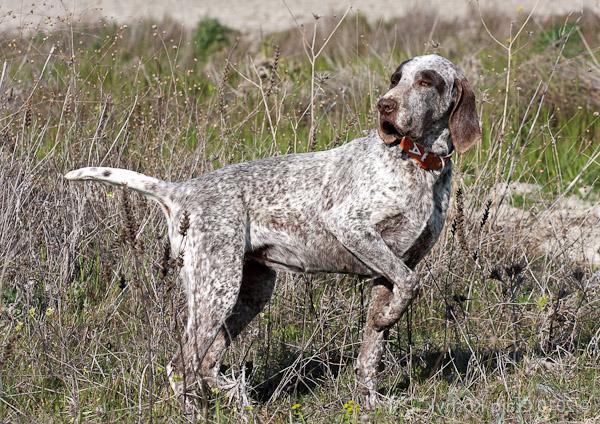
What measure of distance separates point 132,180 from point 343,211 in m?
0.98

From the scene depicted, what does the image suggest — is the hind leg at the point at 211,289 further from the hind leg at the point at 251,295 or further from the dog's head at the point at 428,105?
the dog's head at the point at 428,105

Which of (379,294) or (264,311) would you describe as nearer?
(379,294)

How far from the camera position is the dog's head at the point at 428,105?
4.75m

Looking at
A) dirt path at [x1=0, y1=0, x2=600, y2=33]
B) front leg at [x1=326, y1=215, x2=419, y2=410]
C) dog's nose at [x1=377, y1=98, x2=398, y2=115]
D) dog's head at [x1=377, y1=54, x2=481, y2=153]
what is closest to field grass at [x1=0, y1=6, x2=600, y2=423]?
front leg at [x1=326, y1=215, x2=419, y2=410]

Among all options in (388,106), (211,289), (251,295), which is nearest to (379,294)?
(251,295)

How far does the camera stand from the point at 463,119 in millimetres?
4840

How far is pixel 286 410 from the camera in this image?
15.4ft

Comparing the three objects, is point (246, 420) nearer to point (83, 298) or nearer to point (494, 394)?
point (494, 394)

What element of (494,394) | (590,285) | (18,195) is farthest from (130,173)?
(590,285)

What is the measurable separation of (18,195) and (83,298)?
0.62 metres

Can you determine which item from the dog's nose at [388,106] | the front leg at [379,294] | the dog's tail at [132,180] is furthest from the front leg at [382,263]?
the dog's tail at [132,180]

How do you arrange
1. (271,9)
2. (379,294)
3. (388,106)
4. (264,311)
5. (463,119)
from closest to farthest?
(388,106), (463,119), (379,294), (264,311), (271,9)

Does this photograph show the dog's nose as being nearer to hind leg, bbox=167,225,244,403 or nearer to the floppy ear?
the floppy ear

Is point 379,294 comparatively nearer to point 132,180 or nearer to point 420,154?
point 420,154
